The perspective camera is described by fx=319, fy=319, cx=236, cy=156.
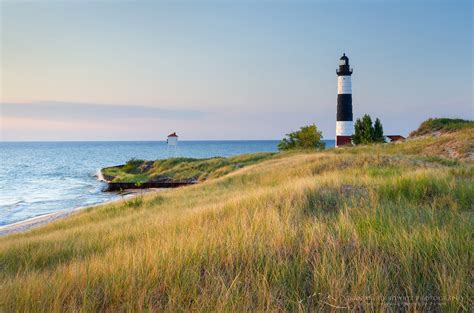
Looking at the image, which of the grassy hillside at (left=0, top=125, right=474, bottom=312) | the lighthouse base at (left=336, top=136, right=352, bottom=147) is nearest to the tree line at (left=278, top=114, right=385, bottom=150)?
Result: the lighthouse base at (left=336, top=136, right=352, bottom=147)

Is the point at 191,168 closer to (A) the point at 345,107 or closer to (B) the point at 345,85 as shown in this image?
(A) the point at 345,107

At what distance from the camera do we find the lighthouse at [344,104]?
4212 centimetres

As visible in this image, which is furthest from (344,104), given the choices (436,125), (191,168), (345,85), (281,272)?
(281,272)

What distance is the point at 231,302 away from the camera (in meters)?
2.30

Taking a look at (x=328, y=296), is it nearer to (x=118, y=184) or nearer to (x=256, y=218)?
(x=256, y=218)

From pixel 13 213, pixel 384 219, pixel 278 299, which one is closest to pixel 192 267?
pixel 278 299

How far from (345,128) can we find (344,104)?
3171 millimetres

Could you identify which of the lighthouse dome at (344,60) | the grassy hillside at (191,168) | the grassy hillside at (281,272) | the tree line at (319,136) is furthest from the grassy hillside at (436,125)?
the grassy hillside at (281,272)

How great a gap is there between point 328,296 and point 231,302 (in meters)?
0.70

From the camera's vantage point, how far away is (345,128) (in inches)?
1672

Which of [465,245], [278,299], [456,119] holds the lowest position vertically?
[278,299]

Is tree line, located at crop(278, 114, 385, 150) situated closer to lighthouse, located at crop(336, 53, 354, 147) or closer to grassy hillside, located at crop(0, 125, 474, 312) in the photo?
lighthouse, located at crop(336, 53, 354, 147)

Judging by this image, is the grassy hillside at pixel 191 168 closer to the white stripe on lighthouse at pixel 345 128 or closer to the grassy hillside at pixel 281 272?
the white stripe on lighthouse at pixel 345 128

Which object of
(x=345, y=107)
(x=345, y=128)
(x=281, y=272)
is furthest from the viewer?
(x=345, y=128)
